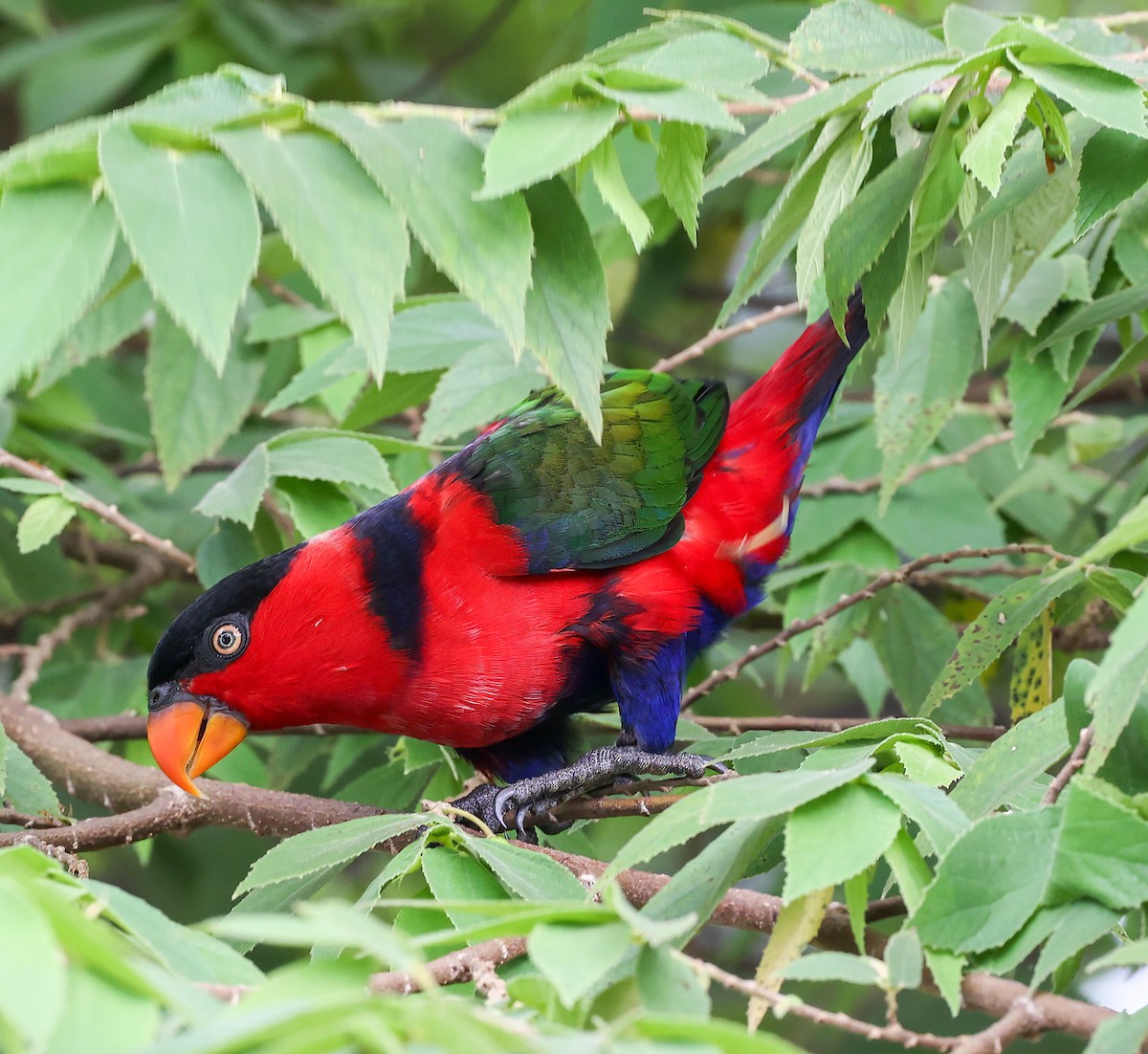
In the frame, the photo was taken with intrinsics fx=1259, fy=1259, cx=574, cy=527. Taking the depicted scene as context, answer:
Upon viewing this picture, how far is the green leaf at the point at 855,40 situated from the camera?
1.51 metres

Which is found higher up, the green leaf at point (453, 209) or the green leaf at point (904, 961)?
the green leaf at point (453, 209)

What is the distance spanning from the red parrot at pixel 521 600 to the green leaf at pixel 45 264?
111cm

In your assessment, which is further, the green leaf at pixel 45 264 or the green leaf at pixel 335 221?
the green leaf at pixel 335 221

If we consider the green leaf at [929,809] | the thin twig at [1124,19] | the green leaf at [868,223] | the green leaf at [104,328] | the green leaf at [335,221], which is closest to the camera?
the green leaf at [929,809]

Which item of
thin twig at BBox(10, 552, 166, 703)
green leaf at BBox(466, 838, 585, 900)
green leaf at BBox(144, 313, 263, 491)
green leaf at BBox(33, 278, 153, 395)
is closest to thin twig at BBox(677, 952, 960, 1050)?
green leaf at BBox(466, 838, 585, 900)

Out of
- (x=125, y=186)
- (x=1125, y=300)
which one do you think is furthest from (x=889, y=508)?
(x=125, y=186)

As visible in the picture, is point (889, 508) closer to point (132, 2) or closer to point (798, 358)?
point (798, 358)

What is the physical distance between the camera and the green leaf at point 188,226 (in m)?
1.15

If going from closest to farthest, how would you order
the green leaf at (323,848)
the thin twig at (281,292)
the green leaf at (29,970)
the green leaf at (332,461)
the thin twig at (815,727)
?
the green leaf at (29,970) → the green leaf at (323,848) → the thin twig at (815,727) → the green leaf at (332,461) → the thin twig at (281,292)

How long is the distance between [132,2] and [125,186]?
3.82 m

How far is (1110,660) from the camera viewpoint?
2.84 feet

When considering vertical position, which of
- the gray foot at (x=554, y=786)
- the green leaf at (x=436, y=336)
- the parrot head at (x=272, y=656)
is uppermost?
the green leaf at (x=436, y=336)

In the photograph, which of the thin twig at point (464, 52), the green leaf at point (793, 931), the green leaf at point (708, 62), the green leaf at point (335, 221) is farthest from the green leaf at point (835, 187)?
the thin twig at point (464, 52)

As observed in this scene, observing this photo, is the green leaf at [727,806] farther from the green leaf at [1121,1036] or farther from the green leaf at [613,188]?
the green leaf at [613,188]
